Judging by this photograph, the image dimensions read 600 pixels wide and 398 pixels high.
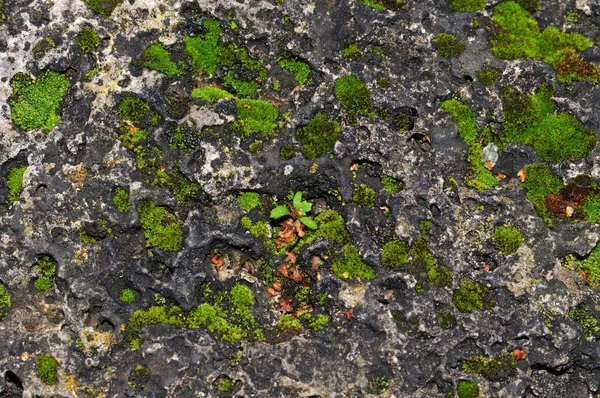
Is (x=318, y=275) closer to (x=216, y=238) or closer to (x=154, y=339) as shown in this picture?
(x=216, y=238)

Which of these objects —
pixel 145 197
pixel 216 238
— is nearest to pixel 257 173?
pixel 216 238

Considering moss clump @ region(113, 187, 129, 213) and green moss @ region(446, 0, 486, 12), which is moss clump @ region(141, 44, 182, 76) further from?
green moss @ region(446, 0, 486, 12)

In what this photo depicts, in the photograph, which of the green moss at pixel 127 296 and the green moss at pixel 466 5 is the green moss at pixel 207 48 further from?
the green moss at pixel 466 5

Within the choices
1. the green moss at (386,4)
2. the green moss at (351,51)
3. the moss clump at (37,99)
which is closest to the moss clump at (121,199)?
the moss clump at (37,99)

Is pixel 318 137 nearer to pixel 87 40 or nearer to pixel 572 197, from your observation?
pixel 87 40

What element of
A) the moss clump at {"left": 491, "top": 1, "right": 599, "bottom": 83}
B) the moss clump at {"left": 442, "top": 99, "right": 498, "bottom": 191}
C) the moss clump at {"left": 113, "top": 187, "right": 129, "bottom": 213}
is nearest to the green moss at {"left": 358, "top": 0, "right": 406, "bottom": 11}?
the moss clump at {"left": 491, "top": 1, "right": 599, "bottom": 83}

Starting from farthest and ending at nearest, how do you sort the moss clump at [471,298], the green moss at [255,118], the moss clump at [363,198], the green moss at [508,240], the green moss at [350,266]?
the green moss at [255,118] < the moss clump at [363,198] < the green moss at [508,240] < the green moss at [350,266] < the moss clump at [471,298]
